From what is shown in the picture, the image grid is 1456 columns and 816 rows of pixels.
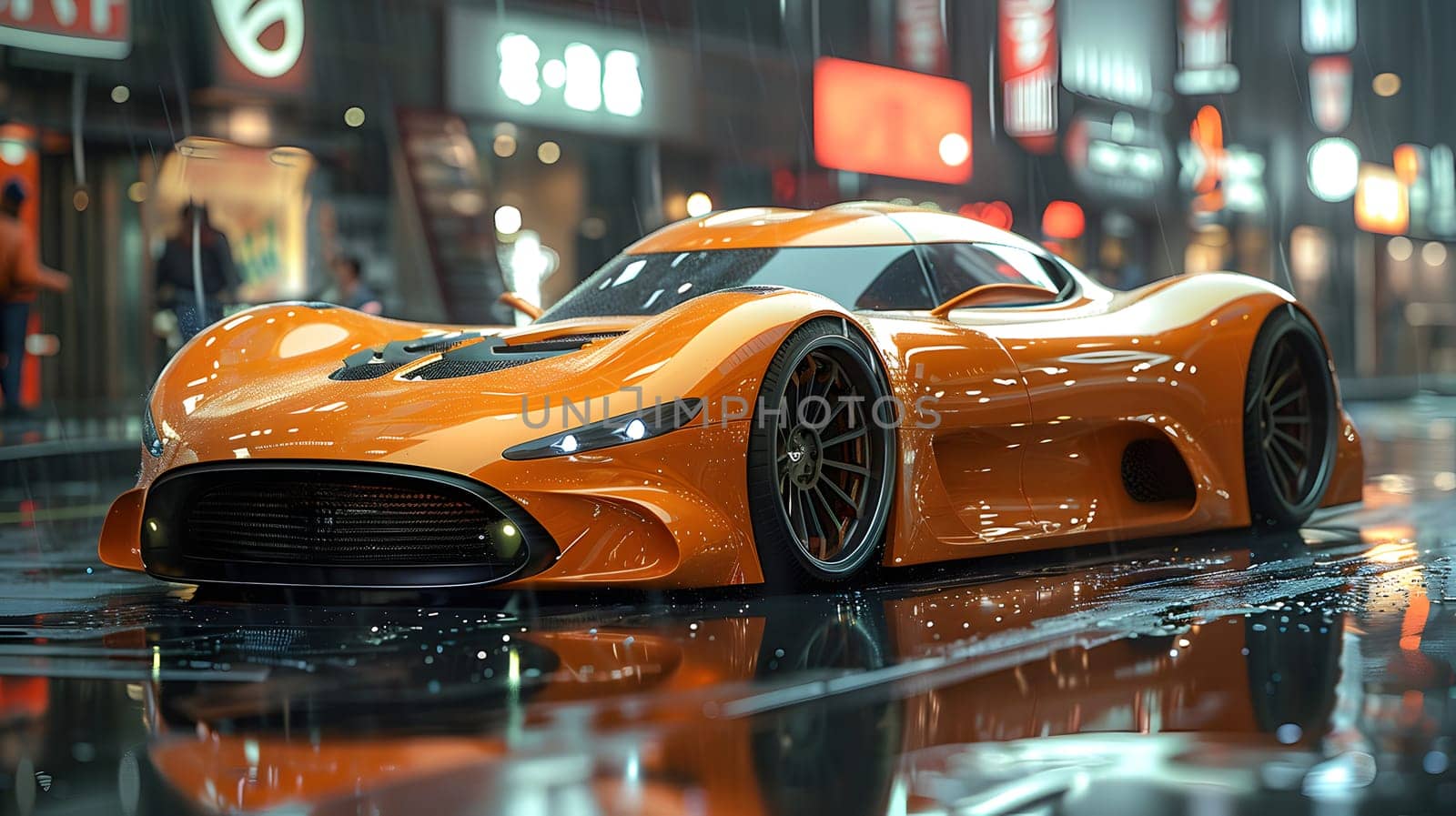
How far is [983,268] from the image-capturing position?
625 cm

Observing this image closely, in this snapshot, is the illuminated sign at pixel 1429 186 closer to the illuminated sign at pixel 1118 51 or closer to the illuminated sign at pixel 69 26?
the illuminated sign at pixel 1118 51

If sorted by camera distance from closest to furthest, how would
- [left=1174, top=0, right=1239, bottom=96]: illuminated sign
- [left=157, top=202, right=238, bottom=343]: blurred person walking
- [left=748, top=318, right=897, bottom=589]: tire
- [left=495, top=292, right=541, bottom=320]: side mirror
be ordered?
[left=748, top=318, right=897, bottom=589]: tire, [left=495, top=292, right=541, bottom=320]: side mirror, [left=157, top=202, right=238, bottom=343]: blurred person walking, [left=1174, top=0, right=1239, bottom=96]: illuminated sign

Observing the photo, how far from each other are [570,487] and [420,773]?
1.66m

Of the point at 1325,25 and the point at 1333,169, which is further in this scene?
the point at 1333,169

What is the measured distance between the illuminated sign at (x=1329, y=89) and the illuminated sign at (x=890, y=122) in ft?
46.4

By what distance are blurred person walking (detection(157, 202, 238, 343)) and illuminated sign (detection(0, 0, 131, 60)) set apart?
1.76m

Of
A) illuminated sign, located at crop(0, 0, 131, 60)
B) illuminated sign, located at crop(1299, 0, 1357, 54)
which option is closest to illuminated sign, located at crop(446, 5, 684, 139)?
illuminated sign, located at crop(0, 0, 131, 60)

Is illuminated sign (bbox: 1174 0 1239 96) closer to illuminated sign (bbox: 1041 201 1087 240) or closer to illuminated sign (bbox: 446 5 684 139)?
illuminated sign (bbox: 1041 201 1087 240)

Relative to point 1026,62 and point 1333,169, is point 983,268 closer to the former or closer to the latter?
point 1026,62

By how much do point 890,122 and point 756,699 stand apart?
2156 cm

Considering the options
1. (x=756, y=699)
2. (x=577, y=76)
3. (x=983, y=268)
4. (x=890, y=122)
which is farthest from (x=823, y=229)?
(x=890, y=122)

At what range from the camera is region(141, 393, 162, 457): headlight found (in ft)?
16.4

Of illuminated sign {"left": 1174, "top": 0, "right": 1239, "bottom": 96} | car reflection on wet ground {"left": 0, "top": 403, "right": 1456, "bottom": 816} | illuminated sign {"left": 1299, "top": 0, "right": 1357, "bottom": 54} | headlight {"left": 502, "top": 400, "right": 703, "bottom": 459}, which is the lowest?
car reflection on wet ground {"left": 0, "top": 403, "right": 1456, "bottom": 816}

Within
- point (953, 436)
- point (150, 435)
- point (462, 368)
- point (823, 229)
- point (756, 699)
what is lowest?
point (756, 699)
